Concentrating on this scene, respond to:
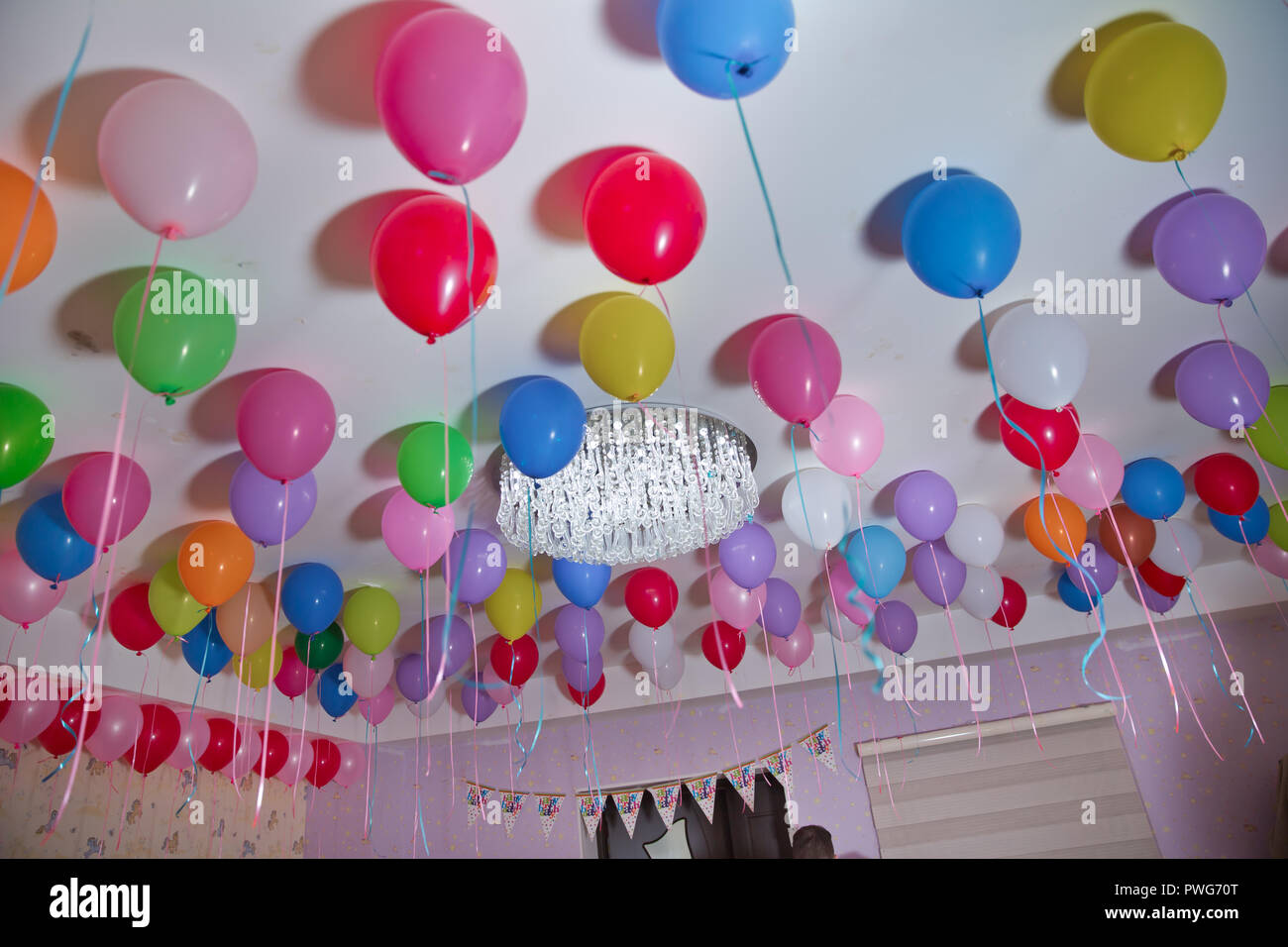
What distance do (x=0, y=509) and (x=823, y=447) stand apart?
239 centimetres

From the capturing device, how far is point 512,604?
2.77m

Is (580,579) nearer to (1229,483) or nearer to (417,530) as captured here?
(417,530)

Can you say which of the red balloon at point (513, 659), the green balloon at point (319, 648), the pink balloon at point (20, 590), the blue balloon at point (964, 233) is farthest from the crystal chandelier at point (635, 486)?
the pink balloon at point (20, 590)

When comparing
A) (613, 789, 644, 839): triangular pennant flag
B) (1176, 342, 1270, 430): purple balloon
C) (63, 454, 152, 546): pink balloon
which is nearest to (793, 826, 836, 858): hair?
(613, 789, 644, 839): triangular pennant flag

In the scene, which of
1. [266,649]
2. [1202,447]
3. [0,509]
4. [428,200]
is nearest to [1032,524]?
[1202,447]

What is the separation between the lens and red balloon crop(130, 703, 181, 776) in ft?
9.98

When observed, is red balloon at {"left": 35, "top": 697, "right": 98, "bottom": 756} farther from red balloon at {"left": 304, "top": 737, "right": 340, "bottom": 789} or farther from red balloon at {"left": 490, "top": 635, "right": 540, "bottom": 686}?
red balloon at {"left": 490, "top": 635, "right": 540, "bottom": 686}

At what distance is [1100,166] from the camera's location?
5.16 feet

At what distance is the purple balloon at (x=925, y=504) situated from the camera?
8.29ft

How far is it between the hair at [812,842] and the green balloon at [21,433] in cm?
357

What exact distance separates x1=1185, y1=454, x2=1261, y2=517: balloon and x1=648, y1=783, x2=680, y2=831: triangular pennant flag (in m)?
2.87
